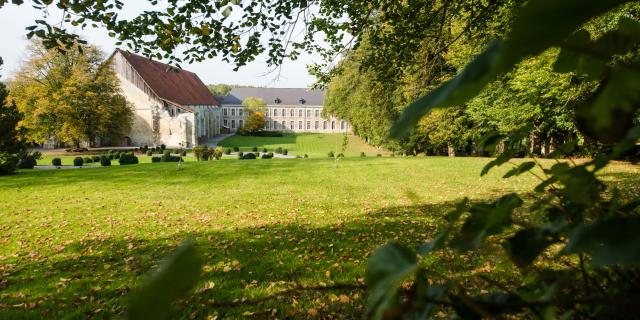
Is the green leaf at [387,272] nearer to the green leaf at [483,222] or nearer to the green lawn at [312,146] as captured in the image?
the green leaf at [483,222]

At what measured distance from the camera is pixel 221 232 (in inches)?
277

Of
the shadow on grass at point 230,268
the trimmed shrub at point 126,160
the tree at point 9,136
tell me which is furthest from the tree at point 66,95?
the shadow on grass at point 230,268

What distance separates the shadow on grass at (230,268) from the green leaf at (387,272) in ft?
7.68

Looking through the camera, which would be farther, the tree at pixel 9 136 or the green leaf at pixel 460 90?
the tree at pixel 9 136

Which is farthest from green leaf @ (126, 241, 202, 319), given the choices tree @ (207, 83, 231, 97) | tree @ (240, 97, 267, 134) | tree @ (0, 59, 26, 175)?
tree @ (207, 83, 231, 97)

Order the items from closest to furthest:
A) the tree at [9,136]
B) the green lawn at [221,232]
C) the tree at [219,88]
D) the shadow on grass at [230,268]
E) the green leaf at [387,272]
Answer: the green leaf at [387,272] < the shadow on grass at [230,268] < the green lawn at [221,232] < the tree at [9,136] < the tree at [219,88]

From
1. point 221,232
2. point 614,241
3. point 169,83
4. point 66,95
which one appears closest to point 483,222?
point 614,241

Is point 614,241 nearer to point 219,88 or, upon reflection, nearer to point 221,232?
point 221,232

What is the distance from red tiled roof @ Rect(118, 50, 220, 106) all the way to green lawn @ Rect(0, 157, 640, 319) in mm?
27435

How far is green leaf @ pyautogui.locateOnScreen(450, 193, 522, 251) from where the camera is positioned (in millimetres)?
588

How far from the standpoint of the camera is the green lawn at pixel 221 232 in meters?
4.01

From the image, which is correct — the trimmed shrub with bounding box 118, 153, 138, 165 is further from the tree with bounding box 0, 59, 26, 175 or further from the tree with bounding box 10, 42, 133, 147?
the tree with bounding box 10, 42, 133, 147

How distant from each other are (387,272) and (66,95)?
41060mm

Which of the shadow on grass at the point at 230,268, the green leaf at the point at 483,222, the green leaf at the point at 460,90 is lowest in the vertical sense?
the shadow on grass at the point at 230,268
